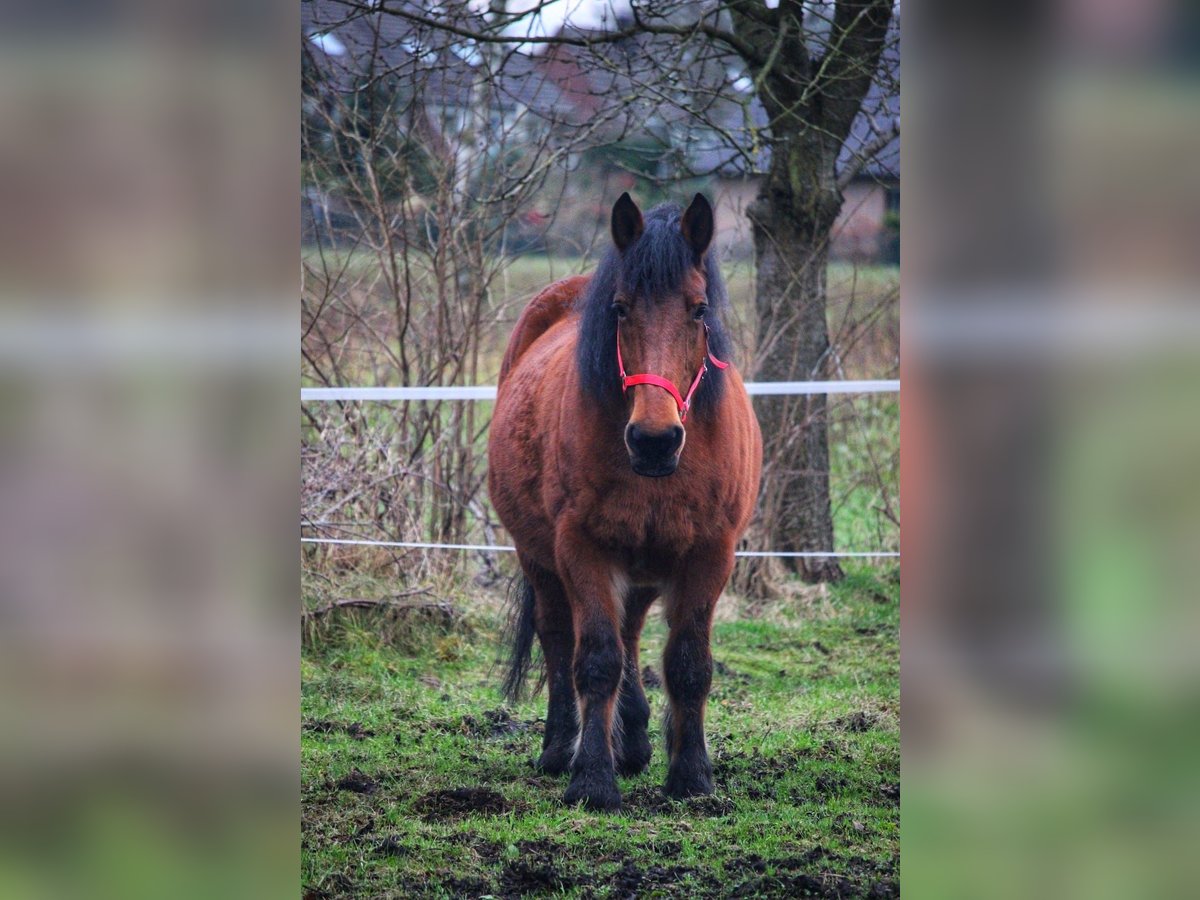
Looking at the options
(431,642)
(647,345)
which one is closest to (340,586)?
(431,642)

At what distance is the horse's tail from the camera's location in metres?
4.02

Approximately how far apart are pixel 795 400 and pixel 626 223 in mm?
1993

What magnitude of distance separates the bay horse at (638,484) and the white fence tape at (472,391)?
0.87 metres

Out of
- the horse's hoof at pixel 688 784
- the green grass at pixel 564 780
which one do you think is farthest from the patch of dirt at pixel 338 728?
the horse's hoof at pixel 688 784

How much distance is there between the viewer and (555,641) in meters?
3.97

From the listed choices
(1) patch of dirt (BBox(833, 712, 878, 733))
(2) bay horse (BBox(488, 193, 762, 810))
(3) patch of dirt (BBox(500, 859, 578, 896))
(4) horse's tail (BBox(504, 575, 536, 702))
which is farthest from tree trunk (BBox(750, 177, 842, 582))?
(3) patch of dirt (BBox(500, 859, 578, 896))

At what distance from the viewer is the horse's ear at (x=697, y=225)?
125 inches
